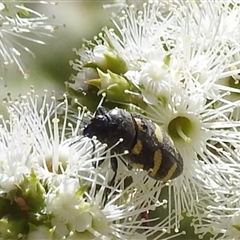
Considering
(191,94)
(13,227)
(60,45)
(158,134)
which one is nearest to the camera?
(13,227)

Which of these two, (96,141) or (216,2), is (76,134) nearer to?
(96,141)

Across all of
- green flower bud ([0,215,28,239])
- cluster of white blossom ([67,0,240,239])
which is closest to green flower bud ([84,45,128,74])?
cluster of white blossom ([67,0,240,239])

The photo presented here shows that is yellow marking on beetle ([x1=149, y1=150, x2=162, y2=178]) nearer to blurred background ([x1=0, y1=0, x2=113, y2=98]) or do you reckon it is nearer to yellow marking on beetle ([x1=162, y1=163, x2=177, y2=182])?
yellow marking on beetle ([x1=162, y1=163, x2=177, y2=182])

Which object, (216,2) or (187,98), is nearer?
(187,98)

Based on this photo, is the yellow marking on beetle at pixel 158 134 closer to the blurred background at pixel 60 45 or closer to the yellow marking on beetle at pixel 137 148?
the yellow marking on beetle at pixel 137 148

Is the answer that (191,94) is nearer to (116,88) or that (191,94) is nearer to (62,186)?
(116,88)

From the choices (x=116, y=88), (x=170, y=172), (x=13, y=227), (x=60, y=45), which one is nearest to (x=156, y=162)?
(x=170, y=172)

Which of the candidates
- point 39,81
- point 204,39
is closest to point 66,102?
point 204,39

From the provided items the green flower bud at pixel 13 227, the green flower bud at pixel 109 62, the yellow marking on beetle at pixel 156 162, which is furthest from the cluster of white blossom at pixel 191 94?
the green flower bud at pixel 13 227
